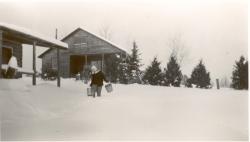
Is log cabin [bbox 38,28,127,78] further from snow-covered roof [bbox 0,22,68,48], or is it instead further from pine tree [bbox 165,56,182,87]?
pine tree [bbox 165,56,182,87]

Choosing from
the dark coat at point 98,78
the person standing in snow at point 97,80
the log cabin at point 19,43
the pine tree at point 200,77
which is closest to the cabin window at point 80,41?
the log cabin at point 19,43

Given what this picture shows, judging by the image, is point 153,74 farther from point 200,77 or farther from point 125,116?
point 125,116

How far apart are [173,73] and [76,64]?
2.07 metres

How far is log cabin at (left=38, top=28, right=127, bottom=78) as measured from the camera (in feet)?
29.3

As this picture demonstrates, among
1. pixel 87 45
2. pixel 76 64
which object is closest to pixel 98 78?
pixel 76 64

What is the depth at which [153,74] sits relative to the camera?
8695 mm

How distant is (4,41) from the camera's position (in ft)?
31.0

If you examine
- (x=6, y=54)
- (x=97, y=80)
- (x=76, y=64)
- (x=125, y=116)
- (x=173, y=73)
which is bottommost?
(x=125, y=116)

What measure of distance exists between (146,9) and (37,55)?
8.13ft

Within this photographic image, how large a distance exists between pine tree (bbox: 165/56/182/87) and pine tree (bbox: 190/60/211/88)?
27cm

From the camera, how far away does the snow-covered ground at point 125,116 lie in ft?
23.4

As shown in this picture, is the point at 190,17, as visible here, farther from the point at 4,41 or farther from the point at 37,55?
the point at 4,41

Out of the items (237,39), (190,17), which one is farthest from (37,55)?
(237,39)

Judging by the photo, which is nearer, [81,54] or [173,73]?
[173,73]
